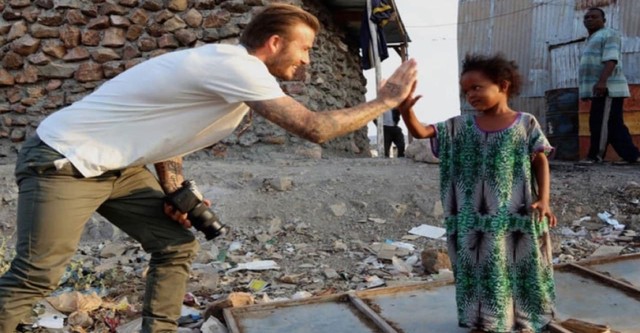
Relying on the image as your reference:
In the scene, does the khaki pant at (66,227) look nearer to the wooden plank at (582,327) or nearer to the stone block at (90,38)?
the wooden plank at (582,327)

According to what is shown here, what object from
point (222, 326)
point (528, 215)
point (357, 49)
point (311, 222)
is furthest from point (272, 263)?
point (357, 49)

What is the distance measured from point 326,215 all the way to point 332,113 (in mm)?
2881

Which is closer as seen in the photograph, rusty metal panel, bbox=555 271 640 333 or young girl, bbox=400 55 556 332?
young girl, bbox=400 55 556 332

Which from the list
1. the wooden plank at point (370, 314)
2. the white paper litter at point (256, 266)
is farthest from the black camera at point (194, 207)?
the white paper litter at point (256, 266)

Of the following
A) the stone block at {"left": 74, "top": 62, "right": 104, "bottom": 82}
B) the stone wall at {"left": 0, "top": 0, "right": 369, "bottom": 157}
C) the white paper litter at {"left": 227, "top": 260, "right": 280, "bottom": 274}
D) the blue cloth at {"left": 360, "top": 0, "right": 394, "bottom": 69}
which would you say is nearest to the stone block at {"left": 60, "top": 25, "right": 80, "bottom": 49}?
the stone wall at {"left": 0, "top": 0, "right": 369, "bottom": 157}

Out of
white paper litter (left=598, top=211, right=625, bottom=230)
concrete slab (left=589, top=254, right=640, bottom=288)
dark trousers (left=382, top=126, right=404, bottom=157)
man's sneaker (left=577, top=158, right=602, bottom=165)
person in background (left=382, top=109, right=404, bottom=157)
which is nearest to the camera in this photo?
concrete slab (left=589, top=254, right=640, bottom=288)

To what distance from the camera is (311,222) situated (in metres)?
4.86

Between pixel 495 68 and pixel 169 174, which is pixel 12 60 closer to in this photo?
pixel 169 174

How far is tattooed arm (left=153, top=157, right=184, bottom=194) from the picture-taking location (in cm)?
259

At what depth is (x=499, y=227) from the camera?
8.02ft

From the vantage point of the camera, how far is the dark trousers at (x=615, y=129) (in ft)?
21.3

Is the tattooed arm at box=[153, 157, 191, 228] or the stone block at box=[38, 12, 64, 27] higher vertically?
the stone block at box=[38, 12, 64, 27]

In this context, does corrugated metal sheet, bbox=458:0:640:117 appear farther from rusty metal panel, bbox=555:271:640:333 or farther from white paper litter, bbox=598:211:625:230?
rusty metal panel, bbox=555:271:640:333

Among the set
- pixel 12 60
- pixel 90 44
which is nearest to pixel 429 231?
pixel 90 44
